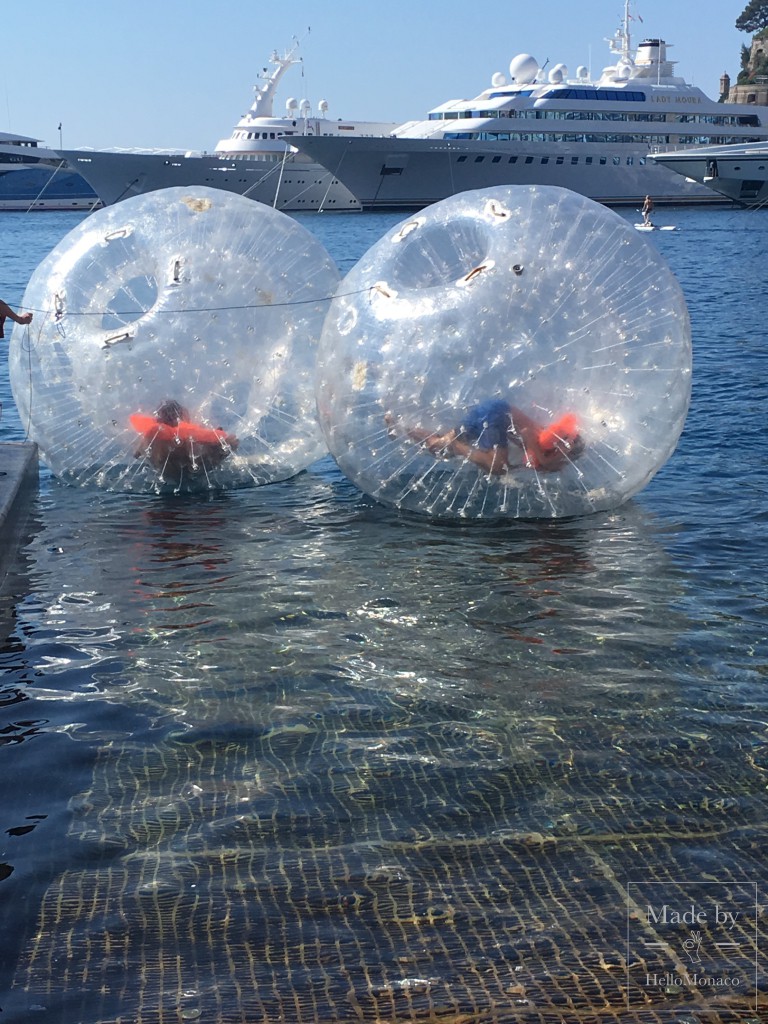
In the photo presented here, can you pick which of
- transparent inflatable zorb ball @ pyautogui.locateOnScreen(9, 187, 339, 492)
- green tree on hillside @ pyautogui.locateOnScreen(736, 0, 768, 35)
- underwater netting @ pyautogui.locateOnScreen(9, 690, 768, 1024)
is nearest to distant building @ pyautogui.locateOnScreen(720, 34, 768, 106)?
green tree on hillside @ pyautogui.locateOnScreen(736, 0, 768, 35)

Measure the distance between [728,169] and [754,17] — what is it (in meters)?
83.5

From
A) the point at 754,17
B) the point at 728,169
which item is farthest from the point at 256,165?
the point at 754,17

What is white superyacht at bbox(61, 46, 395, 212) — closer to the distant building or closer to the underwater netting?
the distant building

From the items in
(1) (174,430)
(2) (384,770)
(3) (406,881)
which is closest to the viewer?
(3) (406,881)

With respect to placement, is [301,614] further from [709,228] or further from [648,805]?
[709,228]

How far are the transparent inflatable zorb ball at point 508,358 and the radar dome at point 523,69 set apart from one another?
69.2 m

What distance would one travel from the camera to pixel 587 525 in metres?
8.76

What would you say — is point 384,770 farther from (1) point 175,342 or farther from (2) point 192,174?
(2) point 192,174

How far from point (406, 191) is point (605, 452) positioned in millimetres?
64115

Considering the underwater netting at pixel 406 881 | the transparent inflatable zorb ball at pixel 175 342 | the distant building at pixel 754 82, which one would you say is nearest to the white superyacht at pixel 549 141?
the distant building at pixel 754 82

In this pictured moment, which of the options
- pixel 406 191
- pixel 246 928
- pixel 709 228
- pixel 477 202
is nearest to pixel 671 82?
pixel 406 191
